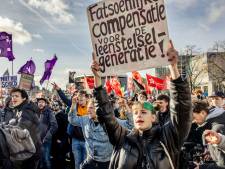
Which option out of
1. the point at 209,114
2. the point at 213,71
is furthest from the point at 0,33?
the point at 213,71

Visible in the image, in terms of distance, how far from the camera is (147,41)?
4.36 metres

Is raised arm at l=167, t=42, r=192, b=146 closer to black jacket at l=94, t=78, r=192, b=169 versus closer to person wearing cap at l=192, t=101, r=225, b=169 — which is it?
black jacket at l=94, t=78, r=192, b=169

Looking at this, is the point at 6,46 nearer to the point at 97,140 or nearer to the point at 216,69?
the point at 97,140

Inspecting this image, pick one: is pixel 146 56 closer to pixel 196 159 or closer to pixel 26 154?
pixel 26 154

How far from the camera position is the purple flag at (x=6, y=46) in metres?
13.6

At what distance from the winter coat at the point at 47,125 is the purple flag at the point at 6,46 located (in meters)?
3.97

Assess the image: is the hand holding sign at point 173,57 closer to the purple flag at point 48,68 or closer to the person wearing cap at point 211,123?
the person wearing cap at point 211,123

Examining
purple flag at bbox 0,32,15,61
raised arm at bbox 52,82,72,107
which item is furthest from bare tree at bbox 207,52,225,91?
raised arm at bbox 52,82,72,107

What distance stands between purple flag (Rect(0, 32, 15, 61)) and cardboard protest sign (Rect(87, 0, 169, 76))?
9388 mm

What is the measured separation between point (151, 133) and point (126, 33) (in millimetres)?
1379

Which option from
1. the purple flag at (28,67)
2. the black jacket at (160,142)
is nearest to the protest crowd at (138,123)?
the black jacket at (160,142)

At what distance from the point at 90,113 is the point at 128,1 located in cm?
281

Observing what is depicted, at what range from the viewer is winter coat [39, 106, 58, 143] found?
10.2 metres

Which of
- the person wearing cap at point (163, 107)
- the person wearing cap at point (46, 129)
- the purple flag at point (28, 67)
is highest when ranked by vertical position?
the purple flag at point (28, 67)
